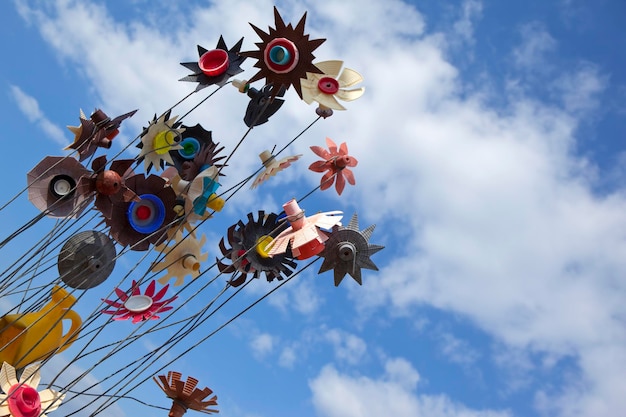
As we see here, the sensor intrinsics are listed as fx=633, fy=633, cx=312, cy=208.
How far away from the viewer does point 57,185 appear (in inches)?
148

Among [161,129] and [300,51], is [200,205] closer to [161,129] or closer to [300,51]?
[161,129]

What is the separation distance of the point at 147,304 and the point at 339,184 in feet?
5.04

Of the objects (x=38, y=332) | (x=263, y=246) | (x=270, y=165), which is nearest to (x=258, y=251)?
(x=263, y=246)

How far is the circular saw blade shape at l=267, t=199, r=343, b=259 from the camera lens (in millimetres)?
3492

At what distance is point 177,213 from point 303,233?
0.91 meters

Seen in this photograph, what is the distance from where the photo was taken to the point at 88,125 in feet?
13.3

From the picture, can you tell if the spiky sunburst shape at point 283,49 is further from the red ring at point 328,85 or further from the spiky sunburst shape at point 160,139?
the spiky sunburst shape at point 160,139

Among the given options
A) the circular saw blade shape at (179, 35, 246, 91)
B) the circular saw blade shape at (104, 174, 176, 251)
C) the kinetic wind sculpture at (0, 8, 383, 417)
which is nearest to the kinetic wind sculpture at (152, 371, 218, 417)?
the kinetic wind sculpture at (0, 8, 383, 417)

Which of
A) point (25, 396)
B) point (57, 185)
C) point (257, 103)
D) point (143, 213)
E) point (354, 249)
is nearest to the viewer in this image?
point (25, 396)

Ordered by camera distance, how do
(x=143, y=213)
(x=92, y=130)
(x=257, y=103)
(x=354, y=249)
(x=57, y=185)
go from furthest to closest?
1. (x=257, y=103)
2. (x=92, y=130)
3. (x=143, y=213)
4. (x=57, y=185)
5. (x=354, y=249)

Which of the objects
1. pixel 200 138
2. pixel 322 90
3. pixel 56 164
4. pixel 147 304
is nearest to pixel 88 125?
pixel 56 164

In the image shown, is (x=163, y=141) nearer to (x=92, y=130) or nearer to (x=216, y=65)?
(x=92, y=130)

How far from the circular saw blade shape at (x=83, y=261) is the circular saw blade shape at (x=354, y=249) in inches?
51.8

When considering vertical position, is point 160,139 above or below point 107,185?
above
